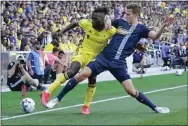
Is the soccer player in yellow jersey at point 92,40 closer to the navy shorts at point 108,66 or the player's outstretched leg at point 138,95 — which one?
the navy shorts at point 108,66

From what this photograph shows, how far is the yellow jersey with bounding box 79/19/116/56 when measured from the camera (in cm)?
1129

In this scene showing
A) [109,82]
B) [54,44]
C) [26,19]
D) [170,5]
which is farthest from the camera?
[170,5]

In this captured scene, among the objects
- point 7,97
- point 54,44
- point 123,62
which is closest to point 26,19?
point 54,44

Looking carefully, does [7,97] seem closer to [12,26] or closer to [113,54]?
[113,54]

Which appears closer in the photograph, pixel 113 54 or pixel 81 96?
pixel 113 54

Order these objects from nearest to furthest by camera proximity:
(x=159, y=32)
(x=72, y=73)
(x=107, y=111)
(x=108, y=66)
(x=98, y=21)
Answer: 1. (x=159, y=32)
2. (x=72, y=73)
3. (x=108, y=66)
4. (x=98, y=21)
5. (x=107, y=111)

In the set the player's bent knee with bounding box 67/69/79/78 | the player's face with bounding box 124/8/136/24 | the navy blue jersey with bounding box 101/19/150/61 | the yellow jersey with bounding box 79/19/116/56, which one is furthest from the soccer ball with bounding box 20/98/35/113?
the player's face with bounding box 124/8/136/24

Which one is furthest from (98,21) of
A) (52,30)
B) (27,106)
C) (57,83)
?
(52,30)

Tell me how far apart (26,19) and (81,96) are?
10.1m

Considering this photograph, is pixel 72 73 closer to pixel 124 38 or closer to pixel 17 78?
pixel 124 38

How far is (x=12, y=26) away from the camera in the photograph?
2303 centimetres

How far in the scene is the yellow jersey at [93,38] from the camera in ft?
37.0

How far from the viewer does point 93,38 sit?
11.4m

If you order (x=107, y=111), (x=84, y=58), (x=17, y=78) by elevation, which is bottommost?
(x=17, y=78)
